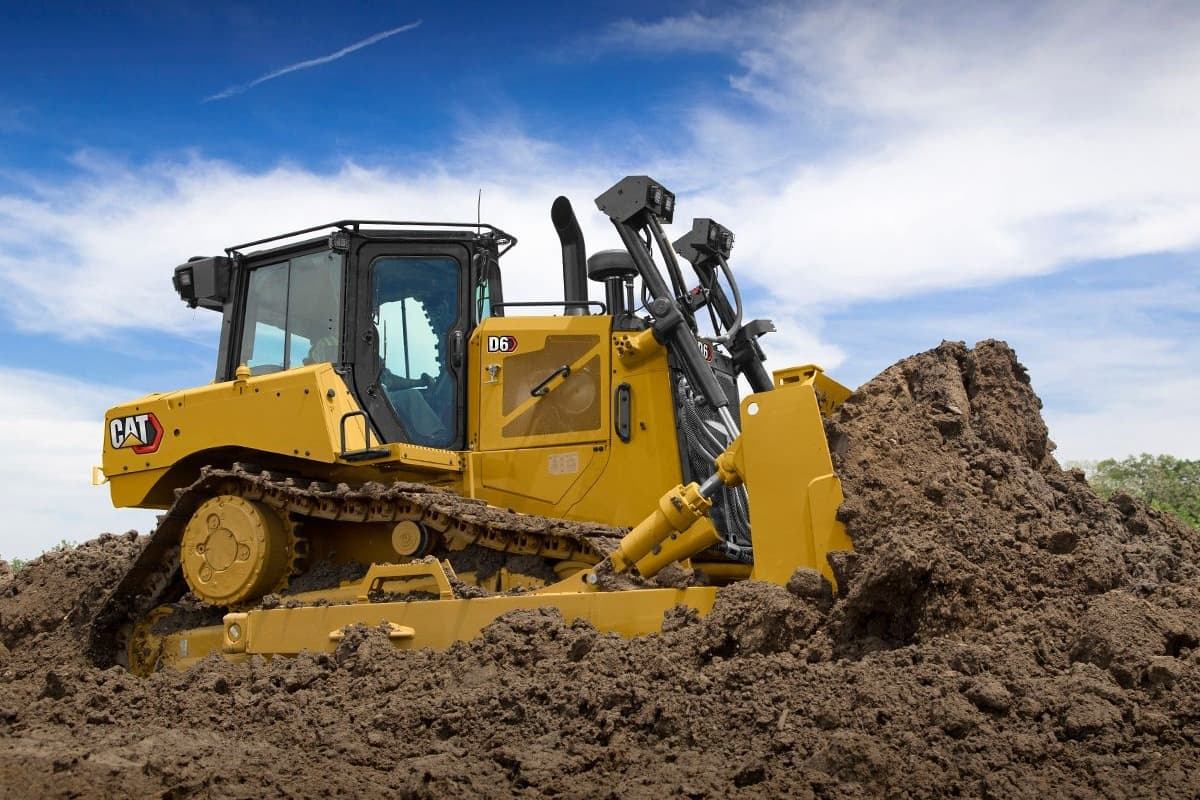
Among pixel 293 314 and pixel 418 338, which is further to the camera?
pixel 293 314

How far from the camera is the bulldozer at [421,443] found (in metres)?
6.80

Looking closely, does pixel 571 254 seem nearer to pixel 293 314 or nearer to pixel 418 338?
pixel 418 338

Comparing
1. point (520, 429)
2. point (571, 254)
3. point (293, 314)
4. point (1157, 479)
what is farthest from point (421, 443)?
point (1157, 479)

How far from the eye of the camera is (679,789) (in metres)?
4.06

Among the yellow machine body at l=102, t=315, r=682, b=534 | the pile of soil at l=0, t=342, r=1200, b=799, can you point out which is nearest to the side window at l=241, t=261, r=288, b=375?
the yellow machine body at l=102, t=315, r=682, b=534

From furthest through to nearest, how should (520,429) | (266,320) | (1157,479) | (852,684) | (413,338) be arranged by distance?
1. (1157,479)
2. (266,320)
3. (413,338)
4. (520,429)
5. (852,684)

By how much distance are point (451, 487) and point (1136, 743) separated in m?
4.61

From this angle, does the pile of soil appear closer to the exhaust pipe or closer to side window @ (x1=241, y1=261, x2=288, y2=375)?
side window @ (x1=241, y1=261, x2=288, y2=375)

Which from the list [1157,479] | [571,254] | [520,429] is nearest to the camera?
[520,429]

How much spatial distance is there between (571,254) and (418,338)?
1442 mm

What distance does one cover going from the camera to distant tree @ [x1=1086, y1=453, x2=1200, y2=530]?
16.8 m

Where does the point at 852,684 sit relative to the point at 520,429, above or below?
below

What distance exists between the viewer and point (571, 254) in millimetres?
8602

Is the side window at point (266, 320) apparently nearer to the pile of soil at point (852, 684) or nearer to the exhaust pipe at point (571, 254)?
the exhaust pipe at point (571, 254)
